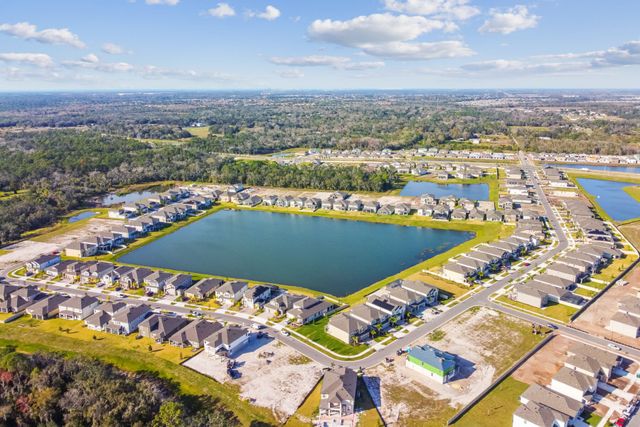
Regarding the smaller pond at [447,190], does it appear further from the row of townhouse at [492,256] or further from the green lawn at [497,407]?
the green lawn at [497,407]

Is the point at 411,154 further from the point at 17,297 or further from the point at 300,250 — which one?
the point at 17,297

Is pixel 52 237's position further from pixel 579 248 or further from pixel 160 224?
pixel 579 248

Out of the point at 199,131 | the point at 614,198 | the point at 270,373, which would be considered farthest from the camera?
the point at 199,131

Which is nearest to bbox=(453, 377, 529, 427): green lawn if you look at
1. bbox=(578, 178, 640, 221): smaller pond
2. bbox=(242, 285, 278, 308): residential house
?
bbox=(242, 285, 278, 308): residential house

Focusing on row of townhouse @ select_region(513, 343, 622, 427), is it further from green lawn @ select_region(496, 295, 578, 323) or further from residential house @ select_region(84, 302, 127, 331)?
residential house @ select_region(84, 302, 127, 331)

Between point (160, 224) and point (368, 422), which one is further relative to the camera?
point (160, 224)

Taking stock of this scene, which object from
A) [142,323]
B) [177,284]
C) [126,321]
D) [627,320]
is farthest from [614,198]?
[126,321]

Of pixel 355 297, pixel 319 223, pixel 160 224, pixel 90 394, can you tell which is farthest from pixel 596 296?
pixel 160 224
